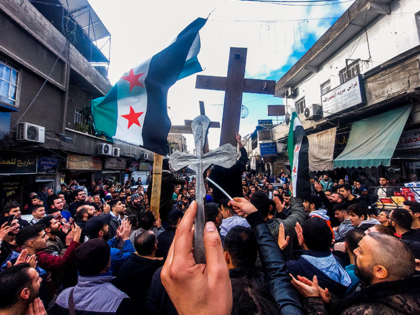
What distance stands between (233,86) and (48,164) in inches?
402

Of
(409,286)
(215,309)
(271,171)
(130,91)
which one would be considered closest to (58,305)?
(215,309)

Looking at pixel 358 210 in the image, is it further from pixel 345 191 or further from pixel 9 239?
pixel 9 239

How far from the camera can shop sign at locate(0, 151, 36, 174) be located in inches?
296

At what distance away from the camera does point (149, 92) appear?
3799mm

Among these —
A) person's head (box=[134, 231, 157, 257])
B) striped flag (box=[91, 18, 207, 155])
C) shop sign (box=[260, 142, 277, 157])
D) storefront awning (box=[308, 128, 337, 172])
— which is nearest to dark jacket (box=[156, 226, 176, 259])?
person's head (box=[134, 231, 157, 257])

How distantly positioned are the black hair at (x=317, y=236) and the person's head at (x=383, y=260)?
1.00 feet

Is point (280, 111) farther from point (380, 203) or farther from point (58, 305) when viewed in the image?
point (58, 305)

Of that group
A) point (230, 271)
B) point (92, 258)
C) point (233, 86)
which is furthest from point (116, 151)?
point (230, 271)

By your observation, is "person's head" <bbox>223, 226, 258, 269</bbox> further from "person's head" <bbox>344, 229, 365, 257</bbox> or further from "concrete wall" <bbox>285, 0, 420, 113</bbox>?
"concrete wall" <bbox>285, 0, 420, 113</bbox>

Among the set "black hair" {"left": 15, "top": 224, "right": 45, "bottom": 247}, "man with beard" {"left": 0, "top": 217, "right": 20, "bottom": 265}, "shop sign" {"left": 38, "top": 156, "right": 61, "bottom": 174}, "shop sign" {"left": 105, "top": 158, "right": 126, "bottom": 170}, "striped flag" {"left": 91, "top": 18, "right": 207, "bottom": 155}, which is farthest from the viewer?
"shop sign" {"left": 105, "top": 158, "right": 126, "bottom": 170}

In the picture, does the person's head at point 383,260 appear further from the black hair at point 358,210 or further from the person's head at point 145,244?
the black hair at point 358,210

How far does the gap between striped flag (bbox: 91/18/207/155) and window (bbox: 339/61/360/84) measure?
9.33m

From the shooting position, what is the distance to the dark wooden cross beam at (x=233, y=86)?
120 inches

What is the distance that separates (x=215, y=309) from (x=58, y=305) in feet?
6.01
